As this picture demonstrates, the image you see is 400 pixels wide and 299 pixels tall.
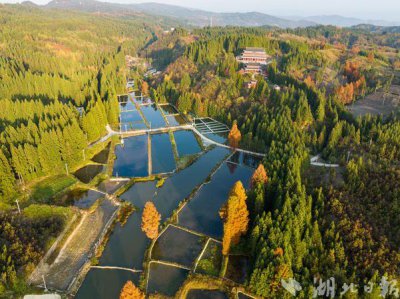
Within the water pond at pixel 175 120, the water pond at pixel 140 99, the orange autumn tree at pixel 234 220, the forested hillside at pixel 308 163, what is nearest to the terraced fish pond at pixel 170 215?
the orange autumn tree at pixel 234 220

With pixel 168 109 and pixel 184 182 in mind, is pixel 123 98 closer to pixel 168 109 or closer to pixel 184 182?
pixel 168 109

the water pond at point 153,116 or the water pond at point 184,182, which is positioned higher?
the water pond at point 153,116

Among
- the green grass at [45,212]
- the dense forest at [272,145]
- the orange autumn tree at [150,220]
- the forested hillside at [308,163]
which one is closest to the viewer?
the forested hillside at [308,163]

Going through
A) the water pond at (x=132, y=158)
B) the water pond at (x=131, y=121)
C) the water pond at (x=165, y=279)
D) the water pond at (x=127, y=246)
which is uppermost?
the water pond at (x=131, y=121)

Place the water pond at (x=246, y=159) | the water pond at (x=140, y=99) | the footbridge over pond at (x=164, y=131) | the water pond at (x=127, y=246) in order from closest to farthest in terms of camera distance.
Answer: the water pond at (x=127, y=246), the water pond at (x=246, y=159), the footbridge over pond at (x=164, y=131), the water pond at (x=140, y=99)

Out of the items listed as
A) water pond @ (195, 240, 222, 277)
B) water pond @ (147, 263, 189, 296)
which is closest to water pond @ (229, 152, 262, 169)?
water pond @ (195, 240, 222, 277)

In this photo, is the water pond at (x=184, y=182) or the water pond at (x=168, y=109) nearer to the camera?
the water pond at (x=184, y=182)

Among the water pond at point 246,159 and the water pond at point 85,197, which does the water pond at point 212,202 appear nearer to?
the water pond at point 246,159

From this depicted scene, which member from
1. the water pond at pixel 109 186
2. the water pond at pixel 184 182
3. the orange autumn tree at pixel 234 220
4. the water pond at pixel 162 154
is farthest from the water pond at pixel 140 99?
the orange autumn tree at pixel 234 220
